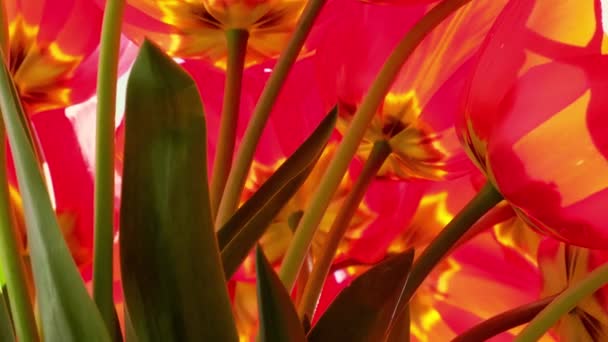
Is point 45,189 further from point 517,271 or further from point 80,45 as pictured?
point 517,271

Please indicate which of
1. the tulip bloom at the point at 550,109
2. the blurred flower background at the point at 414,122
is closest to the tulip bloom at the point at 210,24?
the blurred flower background at the point at 414,122

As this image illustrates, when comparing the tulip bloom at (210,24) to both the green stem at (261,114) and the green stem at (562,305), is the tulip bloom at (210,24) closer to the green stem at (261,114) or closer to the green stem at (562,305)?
the green stem at (261,114)

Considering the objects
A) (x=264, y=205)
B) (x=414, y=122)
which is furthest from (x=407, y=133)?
(x=264, y=205)

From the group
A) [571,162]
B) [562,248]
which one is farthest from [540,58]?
[562,248]

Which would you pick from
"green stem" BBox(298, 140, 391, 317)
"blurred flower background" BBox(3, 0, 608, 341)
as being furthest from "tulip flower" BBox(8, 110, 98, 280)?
"green stem" BBox(298, 140, 391, 317)

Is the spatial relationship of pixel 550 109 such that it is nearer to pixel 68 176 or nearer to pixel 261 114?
pixel 261 114
